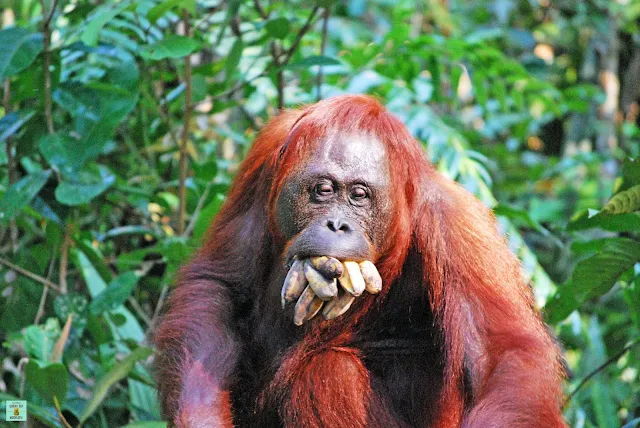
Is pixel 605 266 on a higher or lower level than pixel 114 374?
higher

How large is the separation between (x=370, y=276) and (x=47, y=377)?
112cm

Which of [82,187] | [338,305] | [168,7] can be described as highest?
[168,7]

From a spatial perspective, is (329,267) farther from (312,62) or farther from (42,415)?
(312,62)

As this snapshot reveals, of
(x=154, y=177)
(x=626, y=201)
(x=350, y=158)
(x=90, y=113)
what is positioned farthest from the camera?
(x=154, y=177)

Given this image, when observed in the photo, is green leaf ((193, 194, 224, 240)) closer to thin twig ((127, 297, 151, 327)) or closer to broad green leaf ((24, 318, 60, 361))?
thin twig ((127, 297, 151, 327))

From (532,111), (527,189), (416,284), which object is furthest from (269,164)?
(532,111)

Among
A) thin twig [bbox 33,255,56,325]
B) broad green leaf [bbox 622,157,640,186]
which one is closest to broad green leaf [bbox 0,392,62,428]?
thin twig [bbox 33,255,56,325]

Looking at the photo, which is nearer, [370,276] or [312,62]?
[370,276]

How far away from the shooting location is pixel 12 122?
3.54 metres

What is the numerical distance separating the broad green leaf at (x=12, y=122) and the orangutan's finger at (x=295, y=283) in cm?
157

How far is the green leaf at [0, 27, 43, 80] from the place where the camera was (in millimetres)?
3195

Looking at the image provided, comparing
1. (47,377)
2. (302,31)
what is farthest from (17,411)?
(302,31)

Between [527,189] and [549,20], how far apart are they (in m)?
2.00

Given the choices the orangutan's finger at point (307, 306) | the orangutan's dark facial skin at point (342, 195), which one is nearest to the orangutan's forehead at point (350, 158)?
the orangutan's dark facial skin at point (342, 195)
